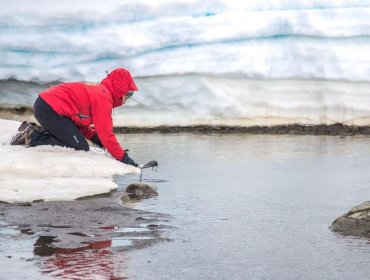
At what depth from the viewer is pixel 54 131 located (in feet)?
23.9

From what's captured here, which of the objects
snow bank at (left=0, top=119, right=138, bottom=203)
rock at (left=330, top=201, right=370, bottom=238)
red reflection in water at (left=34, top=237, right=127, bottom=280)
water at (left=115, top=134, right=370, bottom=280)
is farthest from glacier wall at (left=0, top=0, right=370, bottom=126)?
red reflection in water at (left=34, top=237, right=127, bottom=280)

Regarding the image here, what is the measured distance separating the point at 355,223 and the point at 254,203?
111 cm

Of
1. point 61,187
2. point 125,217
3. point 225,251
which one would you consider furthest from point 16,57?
point 225,251

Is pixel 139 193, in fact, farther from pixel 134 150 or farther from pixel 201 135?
pixel 201 135

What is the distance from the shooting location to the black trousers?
724 cm

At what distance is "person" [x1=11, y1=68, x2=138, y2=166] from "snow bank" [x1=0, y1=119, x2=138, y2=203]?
86 millimetres

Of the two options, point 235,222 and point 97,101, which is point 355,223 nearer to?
point 235,222

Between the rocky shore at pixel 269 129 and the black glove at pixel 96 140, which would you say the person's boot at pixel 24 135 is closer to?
the black glove at pixel 96 140

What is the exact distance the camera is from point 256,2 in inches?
442

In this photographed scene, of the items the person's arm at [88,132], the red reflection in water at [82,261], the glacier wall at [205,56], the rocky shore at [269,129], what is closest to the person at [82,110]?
the person's arm at [88,132]

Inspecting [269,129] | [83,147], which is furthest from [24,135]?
[269,129]

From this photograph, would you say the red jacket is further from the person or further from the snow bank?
the snow bank

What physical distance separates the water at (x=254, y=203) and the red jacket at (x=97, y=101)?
38cm

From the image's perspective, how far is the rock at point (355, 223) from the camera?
5270mm
